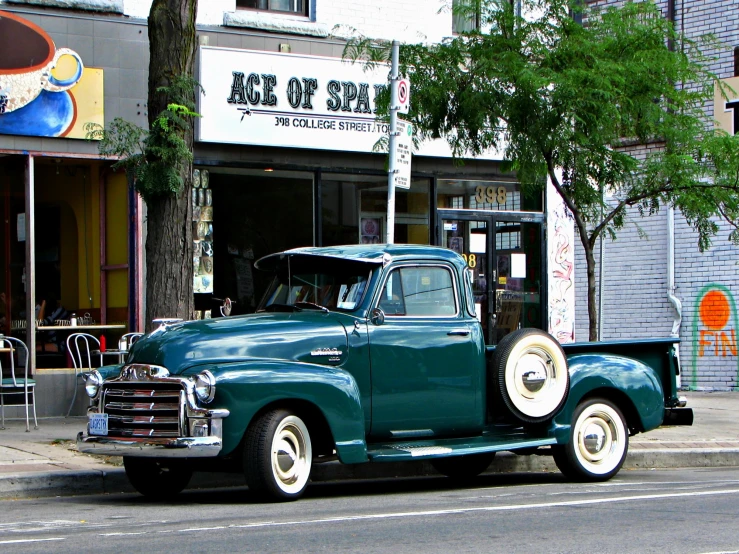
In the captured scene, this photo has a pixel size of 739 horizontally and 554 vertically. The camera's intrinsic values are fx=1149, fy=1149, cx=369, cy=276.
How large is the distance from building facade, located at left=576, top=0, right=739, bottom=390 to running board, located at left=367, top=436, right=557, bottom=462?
440 inches

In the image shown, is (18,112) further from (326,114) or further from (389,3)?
(389,3)

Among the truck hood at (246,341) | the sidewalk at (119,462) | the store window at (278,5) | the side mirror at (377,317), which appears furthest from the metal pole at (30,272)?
the side mirror at (377,317)

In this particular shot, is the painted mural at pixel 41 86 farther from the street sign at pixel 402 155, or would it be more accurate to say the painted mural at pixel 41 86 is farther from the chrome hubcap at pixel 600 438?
the chrome hubcap at pixel 600 438

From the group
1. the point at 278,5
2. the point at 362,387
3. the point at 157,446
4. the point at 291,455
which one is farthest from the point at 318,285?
the point at 278,5

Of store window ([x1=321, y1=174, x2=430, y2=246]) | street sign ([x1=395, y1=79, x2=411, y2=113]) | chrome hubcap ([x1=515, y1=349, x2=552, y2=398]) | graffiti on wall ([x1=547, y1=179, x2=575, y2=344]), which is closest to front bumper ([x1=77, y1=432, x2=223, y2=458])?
chrome hubcap ([x1=515, y1=349, x2=552, y2=398])

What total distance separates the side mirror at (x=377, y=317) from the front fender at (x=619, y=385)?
6.16 ft

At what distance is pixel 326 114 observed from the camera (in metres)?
15.3

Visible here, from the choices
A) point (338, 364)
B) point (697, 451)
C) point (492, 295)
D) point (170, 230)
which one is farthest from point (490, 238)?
point (338, 364)

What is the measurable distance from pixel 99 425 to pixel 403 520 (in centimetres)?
251

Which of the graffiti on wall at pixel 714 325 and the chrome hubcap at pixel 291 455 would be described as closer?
the chrome hubcap at pixel 291 455

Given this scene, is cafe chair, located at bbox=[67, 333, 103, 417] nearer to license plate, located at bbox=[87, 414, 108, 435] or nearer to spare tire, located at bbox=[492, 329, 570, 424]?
license plate, located at bbox=[87, 414, 108, 435]

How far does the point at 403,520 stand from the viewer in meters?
7.48

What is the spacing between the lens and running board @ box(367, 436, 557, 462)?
876 cm

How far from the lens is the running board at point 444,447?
8.76m
